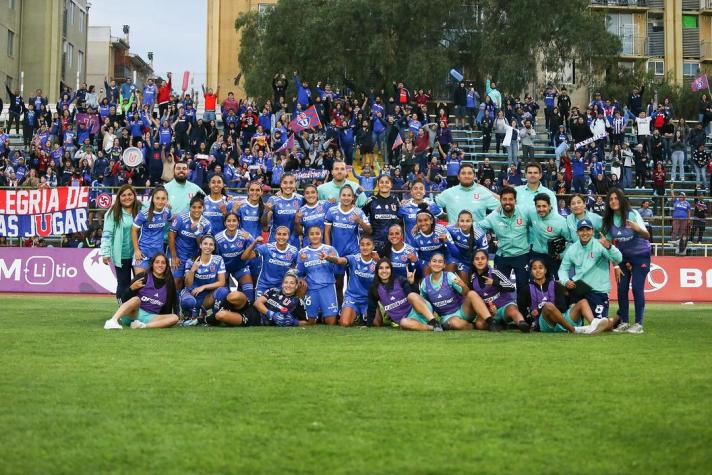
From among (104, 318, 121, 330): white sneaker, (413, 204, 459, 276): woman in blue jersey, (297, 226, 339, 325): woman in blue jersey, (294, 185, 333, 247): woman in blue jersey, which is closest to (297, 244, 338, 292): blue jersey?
(297, 226, 339, 325): woman in blue jersey

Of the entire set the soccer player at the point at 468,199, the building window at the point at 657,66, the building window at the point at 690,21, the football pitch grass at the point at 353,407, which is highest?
the building window at the point at 690,21

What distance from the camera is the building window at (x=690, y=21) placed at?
61.7m

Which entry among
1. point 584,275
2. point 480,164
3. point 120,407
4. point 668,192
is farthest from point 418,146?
point 120,407

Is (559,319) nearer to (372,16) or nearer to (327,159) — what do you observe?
(327,159)

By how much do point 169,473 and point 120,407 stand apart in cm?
172

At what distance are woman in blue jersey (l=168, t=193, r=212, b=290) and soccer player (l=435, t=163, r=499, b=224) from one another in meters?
3.67

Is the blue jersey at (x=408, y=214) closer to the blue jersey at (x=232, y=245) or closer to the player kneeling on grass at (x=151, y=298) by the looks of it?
the blue jersey at (x=232, y=245)

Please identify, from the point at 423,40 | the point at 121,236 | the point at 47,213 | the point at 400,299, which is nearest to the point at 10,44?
the point at 423,40

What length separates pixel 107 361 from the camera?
8.59 m

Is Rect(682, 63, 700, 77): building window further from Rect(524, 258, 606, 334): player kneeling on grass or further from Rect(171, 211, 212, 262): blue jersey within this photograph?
Rect(171, 211, 212, 262): blue jersey

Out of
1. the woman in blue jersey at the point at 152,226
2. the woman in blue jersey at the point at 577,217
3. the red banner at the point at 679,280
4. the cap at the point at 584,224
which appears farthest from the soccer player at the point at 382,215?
the red banner at the point at 679,280

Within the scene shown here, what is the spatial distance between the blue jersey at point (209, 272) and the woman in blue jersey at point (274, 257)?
501 mm

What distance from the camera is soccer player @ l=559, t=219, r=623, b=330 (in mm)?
12578

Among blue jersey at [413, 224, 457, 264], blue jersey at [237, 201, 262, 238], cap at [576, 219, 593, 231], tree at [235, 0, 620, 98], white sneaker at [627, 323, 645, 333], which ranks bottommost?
white sneaker at [627, 323, 645, 333]
